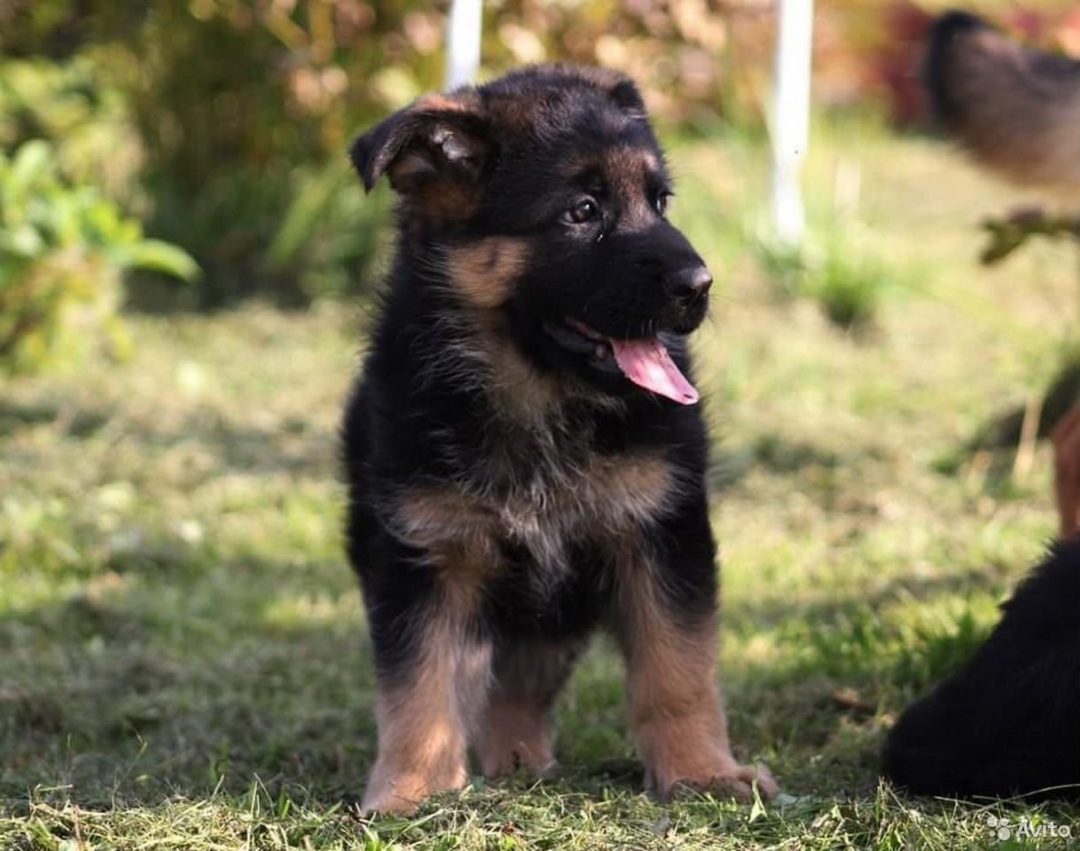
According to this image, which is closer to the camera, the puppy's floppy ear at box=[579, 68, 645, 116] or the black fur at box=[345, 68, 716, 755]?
the black fur at box=[345, 68, 716, 755]

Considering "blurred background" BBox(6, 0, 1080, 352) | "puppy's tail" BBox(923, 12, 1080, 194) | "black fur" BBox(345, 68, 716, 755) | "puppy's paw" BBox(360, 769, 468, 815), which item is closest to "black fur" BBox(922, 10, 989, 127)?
"puppy's tail" BBox(923, 12, 1080, 194)

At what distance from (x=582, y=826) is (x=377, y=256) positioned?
7.10 metres

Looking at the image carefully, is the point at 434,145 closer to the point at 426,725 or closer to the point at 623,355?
the point at 623,355

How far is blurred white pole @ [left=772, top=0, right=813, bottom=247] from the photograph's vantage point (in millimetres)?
10023

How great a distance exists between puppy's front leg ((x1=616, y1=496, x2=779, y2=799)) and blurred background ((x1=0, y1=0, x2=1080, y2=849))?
209mm

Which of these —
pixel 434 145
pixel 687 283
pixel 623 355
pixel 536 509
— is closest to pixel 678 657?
pixel 536 509

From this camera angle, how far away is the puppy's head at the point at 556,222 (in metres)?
Result: 3.81

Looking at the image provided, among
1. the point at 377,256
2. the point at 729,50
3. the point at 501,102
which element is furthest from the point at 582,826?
the point at 729,50

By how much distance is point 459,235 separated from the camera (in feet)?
13.2

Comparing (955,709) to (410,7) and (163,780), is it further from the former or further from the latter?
(410,7)

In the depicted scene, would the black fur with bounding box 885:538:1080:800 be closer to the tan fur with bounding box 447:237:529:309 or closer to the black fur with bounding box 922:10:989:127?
the tan fur with bounding box 447:237:529:309

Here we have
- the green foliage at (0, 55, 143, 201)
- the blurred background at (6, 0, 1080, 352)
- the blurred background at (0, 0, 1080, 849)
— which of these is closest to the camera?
the blurred background at (0, 0, 1080, 849)

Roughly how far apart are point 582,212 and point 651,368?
38cm

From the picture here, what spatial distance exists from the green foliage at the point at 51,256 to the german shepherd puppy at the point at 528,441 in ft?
13.1
